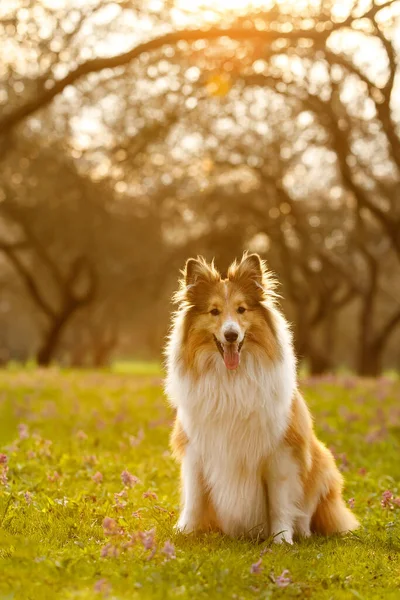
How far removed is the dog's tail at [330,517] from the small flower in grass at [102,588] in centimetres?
282

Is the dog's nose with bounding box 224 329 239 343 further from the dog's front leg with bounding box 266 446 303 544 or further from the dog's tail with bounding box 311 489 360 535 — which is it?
the dog's tail with bounding box 311 489 360 535

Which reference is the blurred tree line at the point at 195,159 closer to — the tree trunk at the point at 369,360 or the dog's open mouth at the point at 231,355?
the tree trunk at the point at 369,360

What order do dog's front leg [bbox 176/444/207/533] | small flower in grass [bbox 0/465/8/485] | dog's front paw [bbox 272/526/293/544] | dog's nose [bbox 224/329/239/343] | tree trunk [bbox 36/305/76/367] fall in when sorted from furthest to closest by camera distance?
tree trunk [bbox 36/305/76/367], small flower in grass [bbox 0/465/8/485], dog's front leg [bbox 176/444/207/533], dog's front paw [bbox 272/526/293/544], dog's nose [bbox 224/329/239/343]

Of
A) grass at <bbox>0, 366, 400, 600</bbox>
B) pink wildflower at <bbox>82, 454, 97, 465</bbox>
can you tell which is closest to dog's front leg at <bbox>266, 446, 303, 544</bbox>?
grass at <bbox>0, 366, 400, 600</bbox>

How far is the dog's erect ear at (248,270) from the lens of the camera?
22.1ft

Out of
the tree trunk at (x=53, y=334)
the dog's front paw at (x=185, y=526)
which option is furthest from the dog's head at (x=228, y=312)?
the tree trunk at (x=53, y=334)

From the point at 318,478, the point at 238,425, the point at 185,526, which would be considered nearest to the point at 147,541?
the point at 185,526

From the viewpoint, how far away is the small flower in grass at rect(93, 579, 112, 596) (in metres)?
4.82

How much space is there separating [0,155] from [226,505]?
559 inches

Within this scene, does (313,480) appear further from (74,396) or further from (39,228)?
(39,228)

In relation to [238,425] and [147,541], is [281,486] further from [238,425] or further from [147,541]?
[147,541]

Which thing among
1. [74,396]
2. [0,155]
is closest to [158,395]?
[74,396]

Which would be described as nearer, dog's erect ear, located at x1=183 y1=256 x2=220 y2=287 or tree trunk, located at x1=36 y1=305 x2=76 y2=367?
dog's erect ear, located at x1=183 y1=256 x2=220 y2=287

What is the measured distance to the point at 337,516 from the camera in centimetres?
723
